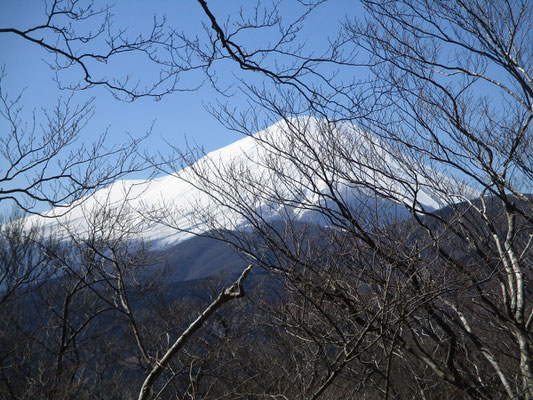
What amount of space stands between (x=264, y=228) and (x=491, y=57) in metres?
2.60

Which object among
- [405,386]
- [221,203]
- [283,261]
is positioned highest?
[221,203]

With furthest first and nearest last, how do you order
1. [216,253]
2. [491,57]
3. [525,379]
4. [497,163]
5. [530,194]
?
[216,253] < [530,194] < [497,163] < [491,57] < [525,379]

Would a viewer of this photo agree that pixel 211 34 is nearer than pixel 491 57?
Yes

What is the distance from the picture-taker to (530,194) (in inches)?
239

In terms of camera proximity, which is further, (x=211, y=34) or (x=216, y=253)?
A: (x=216, y=253)

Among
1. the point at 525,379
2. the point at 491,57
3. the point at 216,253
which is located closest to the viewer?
the point at 525,379

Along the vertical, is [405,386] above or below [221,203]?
below

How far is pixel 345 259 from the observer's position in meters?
4.48

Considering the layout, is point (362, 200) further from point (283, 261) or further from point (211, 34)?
point (211, 34)

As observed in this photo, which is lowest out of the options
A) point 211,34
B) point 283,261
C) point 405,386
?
point 405,386

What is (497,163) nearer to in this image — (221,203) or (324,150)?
(324,150)

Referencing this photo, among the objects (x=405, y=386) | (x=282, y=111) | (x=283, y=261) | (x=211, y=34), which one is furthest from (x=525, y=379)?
(x=405, y=386)

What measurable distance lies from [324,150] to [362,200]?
59 centimetres

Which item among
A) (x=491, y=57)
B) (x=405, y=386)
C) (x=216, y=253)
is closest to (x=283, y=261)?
(x=491, y=57)
